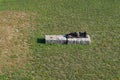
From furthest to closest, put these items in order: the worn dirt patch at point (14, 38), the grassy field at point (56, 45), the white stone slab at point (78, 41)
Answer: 1. the white stone slab at point (78, 41)
2. the worn dirt patch at point (14, 38)
3. the grassy field at point (56, 45)

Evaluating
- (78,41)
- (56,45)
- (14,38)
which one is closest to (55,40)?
(56,45)

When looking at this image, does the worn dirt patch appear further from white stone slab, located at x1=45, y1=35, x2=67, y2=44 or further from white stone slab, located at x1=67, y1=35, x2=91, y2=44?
white stone slab, located at x1=67, y1=35, x2=91, y2=44

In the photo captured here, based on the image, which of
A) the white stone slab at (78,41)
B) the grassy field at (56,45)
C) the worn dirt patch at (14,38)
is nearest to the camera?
the grassy field at (56,45)

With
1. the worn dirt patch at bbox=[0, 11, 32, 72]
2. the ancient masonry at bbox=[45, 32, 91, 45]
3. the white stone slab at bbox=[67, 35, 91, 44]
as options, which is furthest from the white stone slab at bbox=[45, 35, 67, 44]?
the worn dirt patch at bbox=[0, 11, 32, 72]

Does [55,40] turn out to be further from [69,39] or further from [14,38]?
[14,38]

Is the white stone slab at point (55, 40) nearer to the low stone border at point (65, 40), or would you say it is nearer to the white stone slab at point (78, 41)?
the low stone border at point (65, 40)

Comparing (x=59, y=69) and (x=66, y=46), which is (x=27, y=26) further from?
(x=59, y=69)

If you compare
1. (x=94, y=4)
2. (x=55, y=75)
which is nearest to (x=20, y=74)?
(x=55, y=75)

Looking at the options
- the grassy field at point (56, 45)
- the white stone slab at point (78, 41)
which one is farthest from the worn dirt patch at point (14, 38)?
the white stone slab at point (78, 41)
